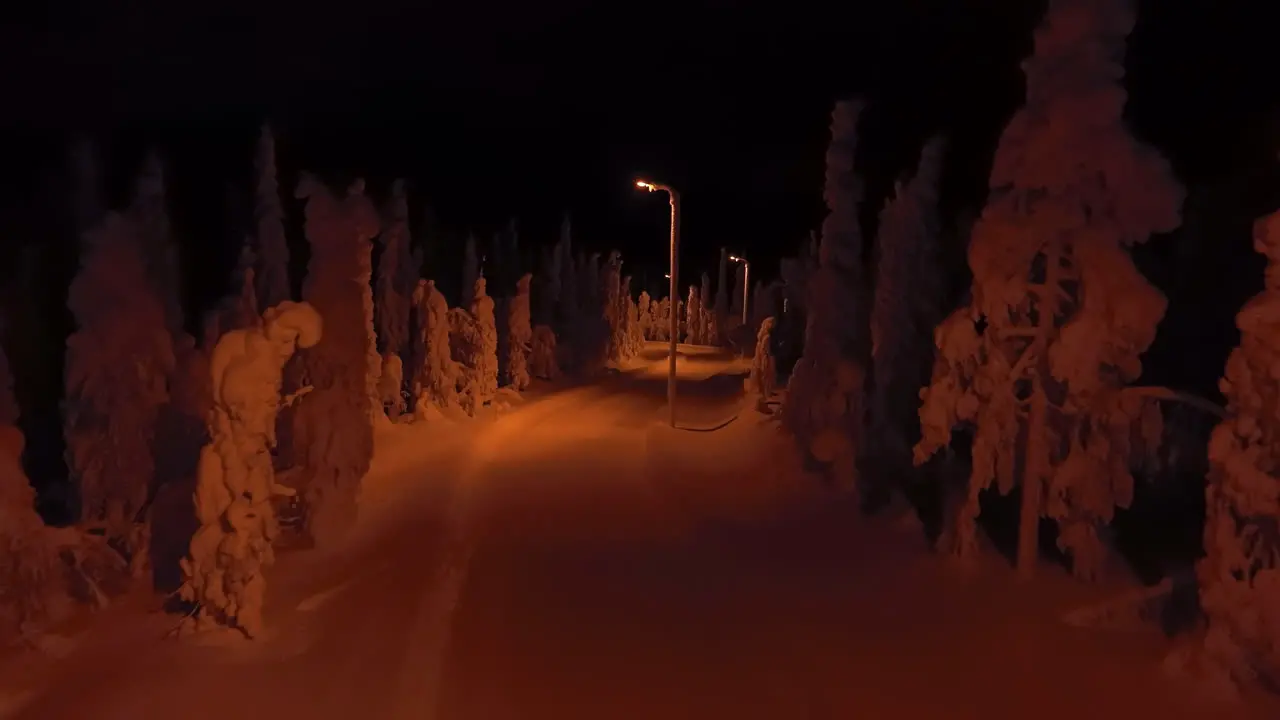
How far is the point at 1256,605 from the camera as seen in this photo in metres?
8.65

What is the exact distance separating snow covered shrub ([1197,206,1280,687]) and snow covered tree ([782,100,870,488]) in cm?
962

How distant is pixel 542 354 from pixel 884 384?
23782 millimetres

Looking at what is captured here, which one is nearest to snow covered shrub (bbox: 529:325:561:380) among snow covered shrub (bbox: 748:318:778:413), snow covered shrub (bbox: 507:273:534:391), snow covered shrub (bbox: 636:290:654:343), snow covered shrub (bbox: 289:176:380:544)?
snow covered shrub (bbox: 507:273:534:391)

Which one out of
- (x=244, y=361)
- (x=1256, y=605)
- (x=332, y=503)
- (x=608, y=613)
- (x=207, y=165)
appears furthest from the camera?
(x=207, y=165)

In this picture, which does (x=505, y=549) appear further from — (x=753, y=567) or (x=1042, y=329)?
(x=1042, y=329)

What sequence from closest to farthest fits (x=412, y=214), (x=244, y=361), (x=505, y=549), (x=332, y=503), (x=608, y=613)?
(x=244, y=361), (x=608, y=613), (x=505, y=549), (x=332, y=503), (x=412, y=214)

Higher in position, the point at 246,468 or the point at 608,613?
the point at 246,468

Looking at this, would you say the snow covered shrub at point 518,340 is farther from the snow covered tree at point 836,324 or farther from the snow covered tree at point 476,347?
the snow covered tree at point 836,324

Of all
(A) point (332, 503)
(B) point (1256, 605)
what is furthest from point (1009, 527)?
(A) point (332, 503)

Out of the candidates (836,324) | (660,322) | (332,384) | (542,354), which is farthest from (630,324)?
(332,384)

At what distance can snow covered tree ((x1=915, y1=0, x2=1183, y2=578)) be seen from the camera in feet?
35.6

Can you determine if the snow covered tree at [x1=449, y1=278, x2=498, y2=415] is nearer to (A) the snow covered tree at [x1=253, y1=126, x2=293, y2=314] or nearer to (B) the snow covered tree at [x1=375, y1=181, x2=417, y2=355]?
(B) the snow covered tree at [x1=375, y1=181, x2=417, y2=355]

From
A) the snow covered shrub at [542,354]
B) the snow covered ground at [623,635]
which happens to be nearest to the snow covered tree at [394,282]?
the snow covered shrub at [542,354]

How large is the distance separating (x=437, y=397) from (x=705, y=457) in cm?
831
